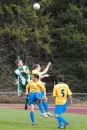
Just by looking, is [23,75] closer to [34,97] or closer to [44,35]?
[34,97]

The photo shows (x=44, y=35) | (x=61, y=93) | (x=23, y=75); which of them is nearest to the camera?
(x=61, y=93)

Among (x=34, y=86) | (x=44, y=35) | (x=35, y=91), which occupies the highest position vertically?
(x=44, y=35)

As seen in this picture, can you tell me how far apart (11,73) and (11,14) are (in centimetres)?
583

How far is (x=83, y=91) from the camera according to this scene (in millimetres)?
33188

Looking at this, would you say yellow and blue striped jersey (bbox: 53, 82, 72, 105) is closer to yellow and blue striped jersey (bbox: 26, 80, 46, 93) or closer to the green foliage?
yellow and blue striped jersey (bbox: 26, 80, 46, 93)

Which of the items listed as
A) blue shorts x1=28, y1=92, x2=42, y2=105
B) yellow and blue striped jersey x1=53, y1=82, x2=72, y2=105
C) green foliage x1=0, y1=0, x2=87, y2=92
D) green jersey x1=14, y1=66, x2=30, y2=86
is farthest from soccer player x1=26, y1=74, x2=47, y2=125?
green foliage x1=0, y1=0, x2=87, y2=92

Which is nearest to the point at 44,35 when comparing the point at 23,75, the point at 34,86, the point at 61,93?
the point at 23,75

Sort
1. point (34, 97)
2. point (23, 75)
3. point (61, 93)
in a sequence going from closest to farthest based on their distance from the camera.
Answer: point (61, 93)
point (34, 97)
point (23, 75)

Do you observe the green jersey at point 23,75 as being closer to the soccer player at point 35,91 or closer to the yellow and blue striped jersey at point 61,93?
the soccer player at point 35,91

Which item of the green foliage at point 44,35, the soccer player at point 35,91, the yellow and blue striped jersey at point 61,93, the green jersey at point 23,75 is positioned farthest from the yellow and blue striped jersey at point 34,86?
the green foliage at point 44,35

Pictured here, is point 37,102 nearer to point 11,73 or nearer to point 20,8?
point 11,73

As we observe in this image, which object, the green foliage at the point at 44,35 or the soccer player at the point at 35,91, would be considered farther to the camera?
the green foliage at the point at 44,35

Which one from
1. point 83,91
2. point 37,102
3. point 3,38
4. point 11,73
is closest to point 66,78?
point 83,91

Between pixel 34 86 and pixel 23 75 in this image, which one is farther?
pixel 23 75
